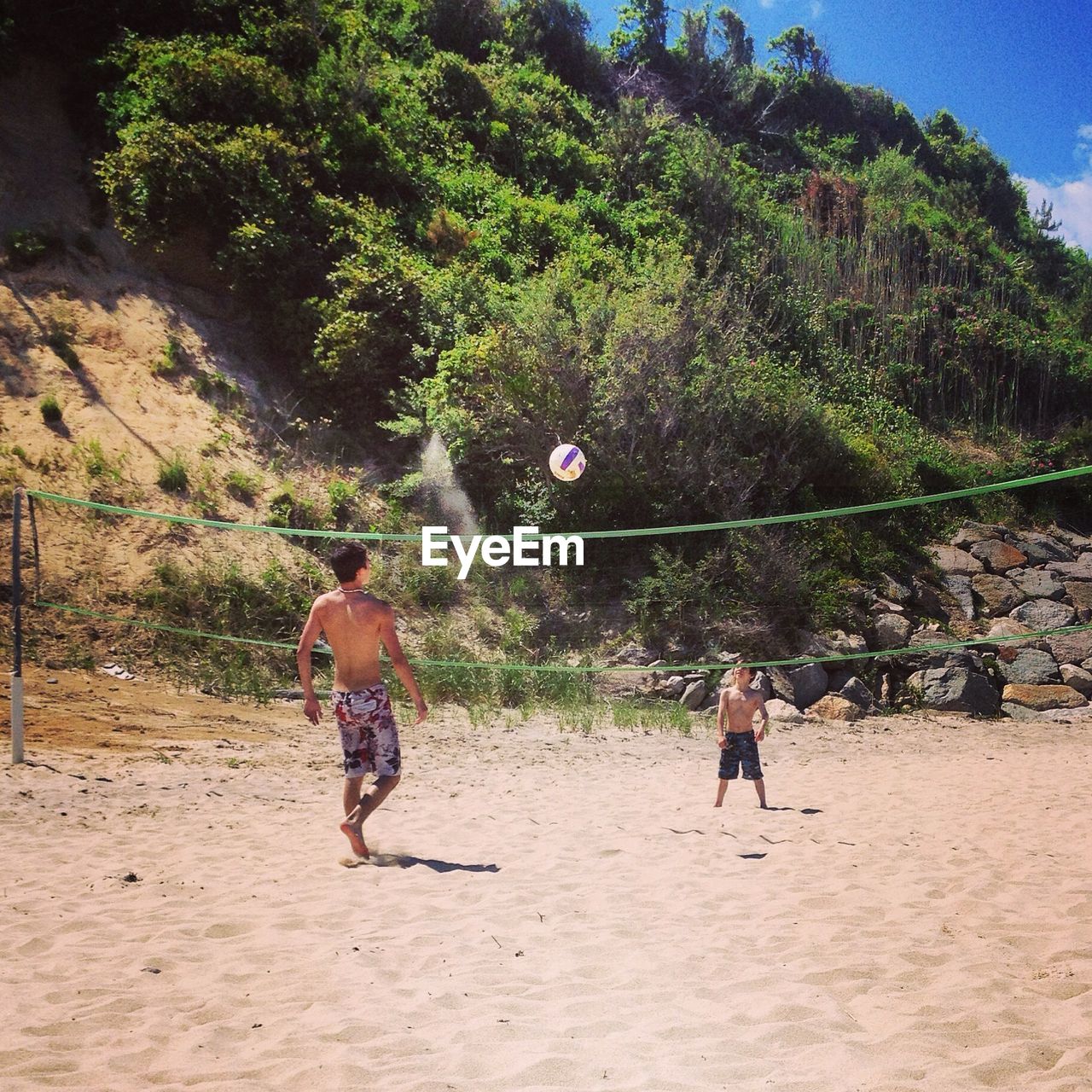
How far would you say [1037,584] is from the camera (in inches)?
580

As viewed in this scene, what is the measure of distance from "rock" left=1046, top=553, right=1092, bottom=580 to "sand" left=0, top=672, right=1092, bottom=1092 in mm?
8636

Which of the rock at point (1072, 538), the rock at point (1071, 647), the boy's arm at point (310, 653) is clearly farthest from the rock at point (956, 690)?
the boy's arm at point (310, 653)

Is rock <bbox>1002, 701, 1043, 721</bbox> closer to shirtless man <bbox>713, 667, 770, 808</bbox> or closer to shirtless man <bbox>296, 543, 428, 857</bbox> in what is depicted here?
shirtless man <bbox>713, 667, 770, 808</bbox>

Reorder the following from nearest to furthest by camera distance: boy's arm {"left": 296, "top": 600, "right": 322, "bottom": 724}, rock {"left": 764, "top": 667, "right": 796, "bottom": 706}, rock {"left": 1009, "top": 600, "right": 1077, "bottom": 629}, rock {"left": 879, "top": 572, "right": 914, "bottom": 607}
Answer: boy's arm {"left": 296, "top": 600, "right": 322, "bottom": 724}, rock {"left": 764, "top": 667, "right": 796, "bottom": 706}, rock {"left": 879, "top": 572, "right": 914, "bottom": 607}, rock {"left": 1009, "top": 600, "right": 1077, "bottom": 629}

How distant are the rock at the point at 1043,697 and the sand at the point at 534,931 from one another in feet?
16.5

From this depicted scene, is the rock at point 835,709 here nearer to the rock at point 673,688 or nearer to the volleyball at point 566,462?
the rock at point 673,688

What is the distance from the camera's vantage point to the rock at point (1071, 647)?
1341cm

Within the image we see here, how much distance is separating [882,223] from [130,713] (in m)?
20.7

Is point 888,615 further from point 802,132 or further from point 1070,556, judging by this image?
point 802,132

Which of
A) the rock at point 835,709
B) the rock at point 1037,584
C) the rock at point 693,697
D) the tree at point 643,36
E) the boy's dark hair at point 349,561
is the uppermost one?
the tree at point 643,36

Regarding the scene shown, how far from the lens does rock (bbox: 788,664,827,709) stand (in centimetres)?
1145

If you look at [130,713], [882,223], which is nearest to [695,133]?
[882,223]

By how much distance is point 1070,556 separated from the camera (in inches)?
639

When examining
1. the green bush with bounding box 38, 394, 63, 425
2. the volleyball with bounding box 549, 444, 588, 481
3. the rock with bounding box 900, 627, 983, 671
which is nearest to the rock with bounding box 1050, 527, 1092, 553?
the rock with bounding box 900, 627, 983, 671
